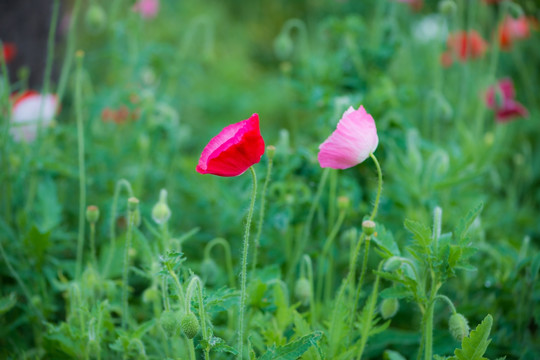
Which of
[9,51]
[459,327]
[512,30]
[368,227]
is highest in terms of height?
[9,51]

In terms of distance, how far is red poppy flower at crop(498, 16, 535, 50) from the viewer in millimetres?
2446

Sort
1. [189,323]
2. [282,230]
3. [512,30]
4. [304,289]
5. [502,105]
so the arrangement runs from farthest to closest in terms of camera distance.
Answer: [512,30], [502,105], [282,230], [304,289], [189,323]

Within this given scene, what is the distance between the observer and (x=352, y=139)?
0.93m

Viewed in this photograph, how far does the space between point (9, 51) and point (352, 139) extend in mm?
1519

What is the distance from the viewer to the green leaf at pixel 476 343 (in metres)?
0.94

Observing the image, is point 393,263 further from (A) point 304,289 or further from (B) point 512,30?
(B) point 512,30

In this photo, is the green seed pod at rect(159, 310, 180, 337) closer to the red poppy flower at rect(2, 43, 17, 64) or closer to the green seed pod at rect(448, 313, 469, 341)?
the green seed pod at rect(448, 313, 469, 341)

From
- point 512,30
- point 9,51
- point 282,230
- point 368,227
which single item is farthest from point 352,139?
point 512,30

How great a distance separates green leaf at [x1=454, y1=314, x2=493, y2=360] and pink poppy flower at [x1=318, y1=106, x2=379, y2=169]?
351 mm

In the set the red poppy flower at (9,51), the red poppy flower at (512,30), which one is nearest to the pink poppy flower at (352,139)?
the red poppy flower at (9,51)

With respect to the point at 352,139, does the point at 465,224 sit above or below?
below

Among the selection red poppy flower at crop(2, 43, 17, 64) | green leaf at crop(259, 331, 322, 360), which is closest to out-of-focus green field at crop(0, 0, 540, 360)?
green leaf at crop(259, 331, 322, 360)

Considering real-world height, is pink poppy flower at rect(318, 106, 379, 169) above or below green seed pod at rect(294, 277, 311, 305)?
above

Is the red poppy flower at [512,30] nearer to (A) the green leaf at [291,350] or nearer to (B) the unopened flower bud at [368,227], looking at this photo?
(B) the unopened flower bud at [368,227]
